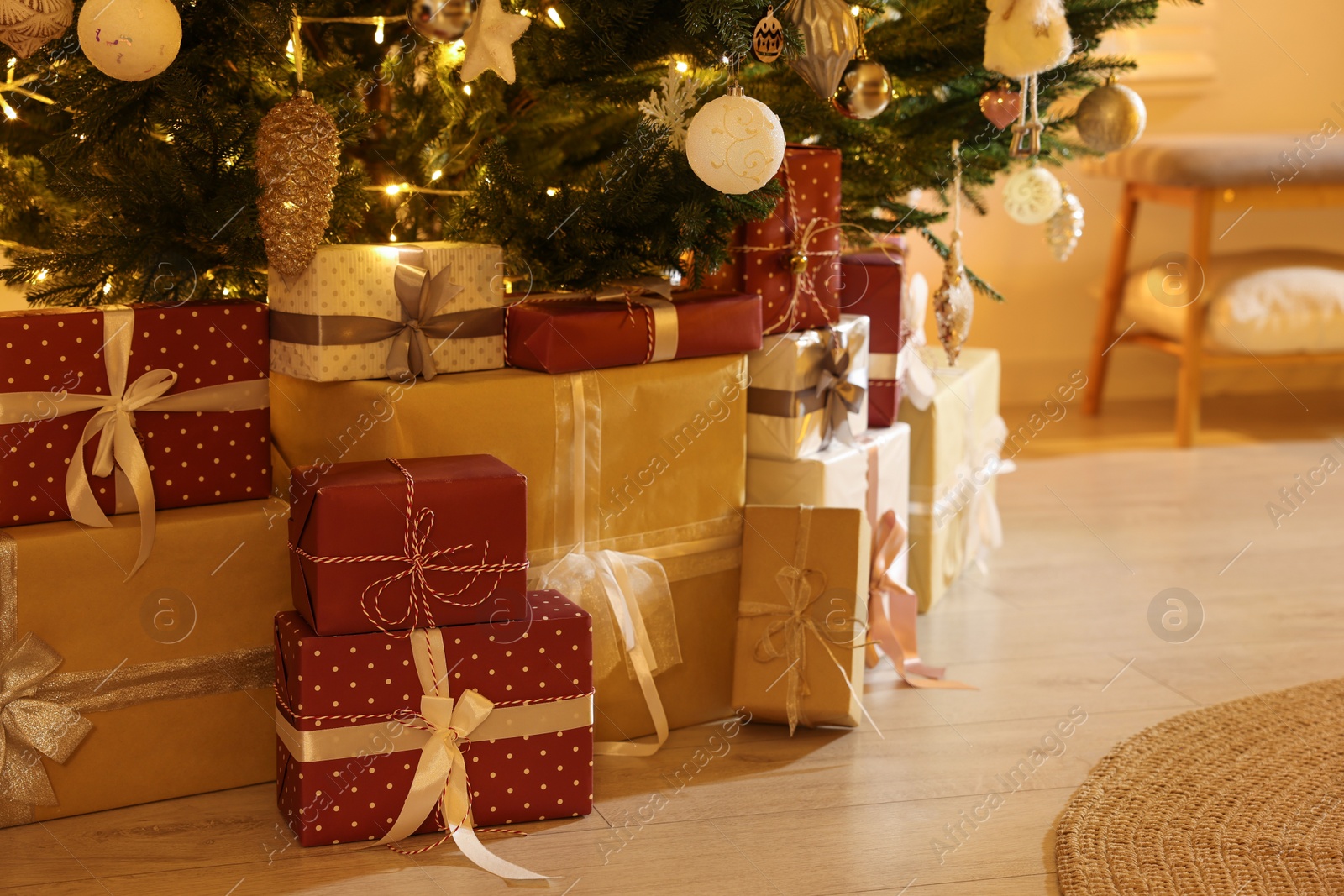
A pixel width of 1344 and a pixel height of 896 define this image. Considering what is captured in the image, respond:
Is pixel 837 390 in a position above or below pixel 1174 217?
below

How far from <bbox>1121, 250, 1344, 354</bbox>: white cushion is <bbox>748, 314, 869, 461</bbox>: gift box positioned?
1.73 meters

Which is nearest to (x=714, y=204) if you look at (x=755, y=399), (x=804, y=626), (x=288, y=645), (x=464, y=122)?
(x=755, y=399)

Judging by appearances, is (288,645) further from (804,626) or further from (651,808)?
(804,626)

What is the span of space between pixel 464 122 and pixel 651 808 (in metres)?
0.89

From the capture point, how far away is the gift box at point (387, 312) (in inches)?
54.5

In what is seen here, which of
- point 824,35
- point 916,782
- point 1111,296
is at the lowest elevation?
point 916,782

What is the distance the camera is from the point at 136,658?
1.36m

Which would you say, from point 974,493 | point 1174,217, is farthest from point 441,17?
point 1174,217

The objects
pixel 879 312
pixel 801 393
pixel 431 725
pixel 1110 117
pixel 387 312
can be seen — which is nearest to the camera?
pixel 431 725

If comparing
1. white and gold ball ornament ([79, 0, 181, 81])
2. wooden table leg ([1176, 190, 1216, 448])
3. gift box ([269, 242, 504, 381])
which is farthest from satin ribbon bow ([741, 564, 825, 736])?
wooden table leg ([1176, 190, 1216, 448])

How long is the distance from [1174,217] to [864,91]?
2.37 m

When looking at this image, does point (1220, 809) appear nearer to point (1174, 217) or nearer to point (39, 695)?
point (39, 695)

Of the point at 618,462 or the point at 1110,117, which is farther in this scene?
the point at 1110,117

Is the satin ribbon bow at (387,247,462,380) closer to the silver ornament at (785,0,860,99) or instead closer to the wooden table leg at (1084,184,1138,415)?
the silver ornament at (785,0,860,99)
